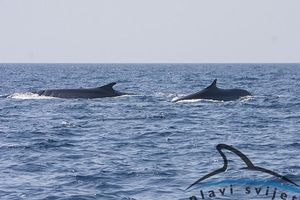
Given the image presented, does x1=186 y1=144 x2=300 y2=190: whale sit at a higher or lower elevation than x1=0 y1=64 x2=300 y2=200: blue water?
higher

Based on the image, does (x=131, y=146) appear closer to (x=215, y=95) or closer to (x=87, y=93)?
(x=215, y=95)

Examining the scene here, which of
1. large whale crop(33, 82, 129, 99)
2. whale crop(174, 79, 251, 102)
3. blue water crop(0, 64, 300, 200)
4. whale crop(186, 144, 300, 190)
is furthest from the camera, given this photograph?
large whale crop(33, 82, 129, 99)

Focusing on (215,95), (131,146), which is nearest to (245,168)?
(131,146)

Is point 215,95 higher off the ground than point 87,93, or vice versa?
point 215,95

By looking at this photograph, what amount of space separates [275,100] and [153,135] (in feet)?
64.7

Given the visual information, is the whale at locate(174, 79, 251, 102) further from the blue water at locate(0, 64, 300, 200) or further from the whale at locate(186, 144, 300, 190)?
the whale at locate(186, 144, 300, 190)

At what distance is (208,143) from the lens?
21766mm

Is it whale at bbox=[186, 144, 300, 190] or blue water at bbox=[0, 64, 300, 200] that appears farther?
whale at bbox=[186, 144, 300, 190]

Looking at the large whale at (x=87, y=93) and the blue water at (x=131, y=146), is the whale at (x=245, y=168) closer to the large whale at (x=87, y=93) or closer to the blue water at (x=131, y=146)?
the blue water at (x=131, y=146)

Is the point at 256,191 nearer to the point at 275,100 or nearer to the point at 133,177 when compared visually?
the point at 133,177

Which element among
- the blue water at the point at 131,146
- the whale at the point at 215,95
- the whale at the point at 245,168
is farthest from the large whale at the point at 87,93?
the whale at the point at 245,168

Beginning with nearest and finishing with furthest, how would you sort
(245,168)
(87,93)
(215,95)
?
1. (245,168)
2. (215,95)
3. (87,93)

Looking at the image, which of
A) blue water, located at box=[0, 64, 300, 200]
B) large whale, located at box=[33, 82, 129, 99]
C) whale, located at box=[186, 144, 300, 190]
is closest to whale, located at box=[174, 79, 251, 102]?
blue water, located at box=[0, 64, 300, 200]

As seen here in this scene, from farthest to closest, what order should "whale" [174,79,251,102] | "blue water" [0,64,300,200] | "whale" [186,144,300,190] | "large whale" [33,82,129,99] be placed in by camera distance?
"large whale" [33,82,129,99] → "whale" [174,79,251,102] → "whale" [186,144,300,190] → "blue water" [0,64,300,200]
